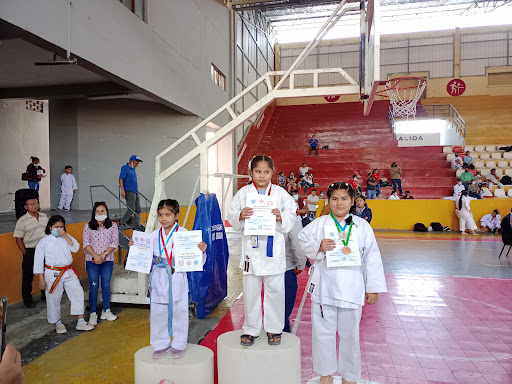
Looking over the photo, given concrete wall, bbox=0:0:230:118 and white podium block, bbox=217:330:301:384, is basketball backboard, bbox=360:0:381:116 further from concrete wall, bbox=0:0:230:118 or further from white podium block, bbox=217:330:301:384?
concrete wall, bbox=0:0:230:118

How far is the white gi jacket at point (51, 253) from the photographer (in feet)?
14.0

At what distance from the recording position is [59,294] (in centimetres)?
433

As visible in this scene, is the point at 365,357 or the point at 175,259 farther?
the point at 365,357

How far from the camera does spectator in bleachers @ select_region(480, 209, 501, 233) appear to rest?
12.4m

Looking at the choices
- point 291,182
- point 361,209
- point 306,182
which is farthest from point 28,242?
point 306,182

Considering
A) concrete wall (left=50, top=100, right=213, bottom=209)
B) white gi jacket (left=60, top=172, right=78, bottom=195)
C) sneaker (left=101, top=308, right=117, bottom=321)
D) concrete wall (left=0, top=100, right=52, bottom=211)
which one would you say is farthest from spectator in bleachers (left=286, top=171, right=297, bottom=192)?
sneaker (left=101, top=308, right=117, bottom=321)

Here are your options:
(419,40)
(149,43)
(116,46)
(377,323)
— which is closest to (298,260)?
(377,323)

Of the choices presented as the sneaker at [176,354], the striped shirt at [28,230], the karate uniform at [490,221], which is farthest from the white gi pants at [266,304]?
the karate uniform at [490,221]

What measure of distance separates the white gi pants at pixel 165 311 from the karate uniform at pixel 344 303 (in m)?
1.07

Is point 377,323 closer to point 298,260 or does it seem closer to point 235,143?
point 298,260

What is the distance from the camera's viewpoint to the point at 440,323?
4617mm

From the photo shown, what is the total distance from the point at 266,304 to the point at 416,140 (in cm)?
1884

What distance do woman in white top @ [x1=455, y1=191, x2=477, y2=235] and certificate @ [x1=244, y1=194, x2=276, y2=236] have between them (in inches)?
446

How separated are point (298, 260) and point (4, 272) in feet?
13.5
